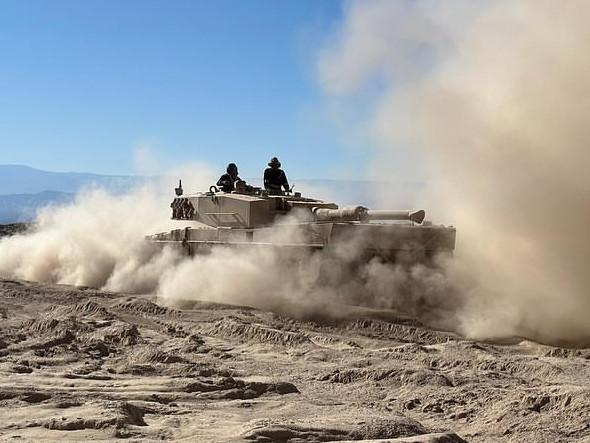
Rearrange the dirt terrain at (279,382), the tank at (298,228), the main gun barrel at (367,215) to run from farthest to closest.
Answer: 1. the main gun barrel at (367,215)
2. the tank at (298,228)
3. the dirt terrain at (279,382)

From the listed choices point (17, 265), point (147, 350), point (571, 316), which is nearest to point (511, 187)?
point (571, 316)

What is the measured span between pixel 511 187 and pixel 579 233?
146 centimetres

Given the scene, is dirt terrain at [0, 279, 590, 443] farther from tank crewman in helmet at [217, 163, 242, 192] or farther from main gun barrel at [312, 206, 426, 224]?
tank crewman in helmet at [217, 163, 242, 192]

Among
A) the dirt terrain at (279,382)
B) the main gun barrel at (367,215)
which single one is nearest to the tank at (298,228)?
the main gun barrel at (367,215)

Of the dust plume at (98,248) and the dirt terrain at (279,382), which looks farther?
the dust plume at (98,248)

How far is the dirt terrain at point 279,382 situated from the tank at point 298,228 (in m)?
1.22

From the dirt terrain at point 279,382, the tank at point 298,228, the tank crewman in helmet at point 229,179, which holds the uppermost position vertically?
the tank crewman in helmet at point 229,179

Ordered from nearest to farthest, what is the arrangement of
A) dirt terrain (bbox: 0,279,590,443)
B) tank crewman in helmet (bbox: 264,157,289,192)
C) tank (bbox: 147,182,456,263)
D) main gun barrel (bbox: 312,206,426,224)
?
dirt terrain (bbox: 0,279,590,443), tank (bbox: 147,182,456,263), main gun barrel (bbox: 312,206,426,224), tank crewman in helmet (bbox: 264,157,289,192)

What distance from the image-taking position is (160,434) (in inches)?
197

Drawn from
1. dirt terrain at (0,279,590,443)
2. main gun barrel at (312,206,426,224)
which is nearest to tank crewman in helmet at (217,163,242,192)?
main gun barrel at (312,206,426,224)

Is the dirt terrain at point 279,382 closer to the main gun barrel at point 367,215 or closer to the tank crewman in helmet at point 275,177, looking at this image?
the main gun barrel at point 367,215

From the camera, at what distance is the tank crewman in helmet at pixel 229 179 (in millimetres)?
16797

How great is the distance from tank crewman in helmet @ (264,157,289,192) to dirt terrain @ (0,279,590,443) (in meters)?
5.17

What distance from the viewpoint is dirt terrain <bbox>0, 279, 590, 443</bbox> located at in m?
5.17
